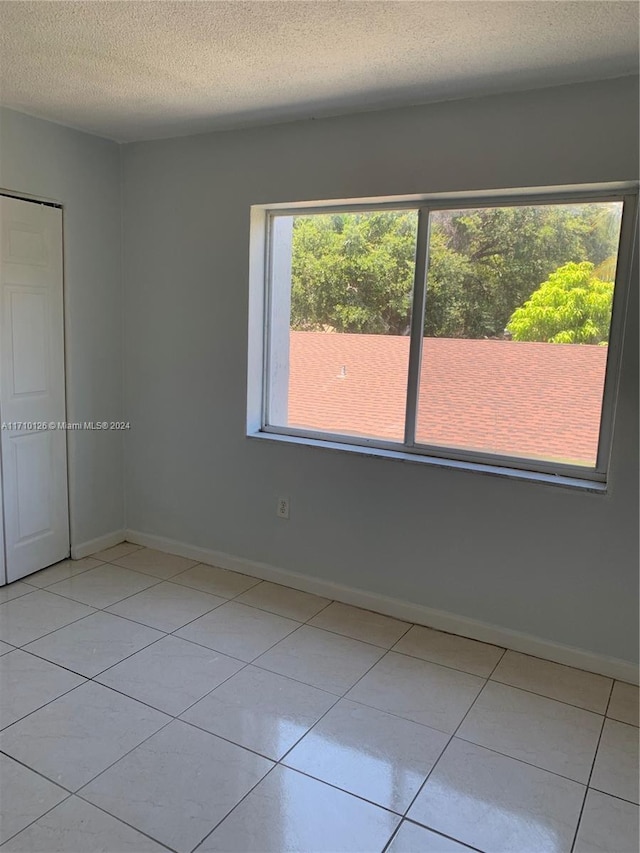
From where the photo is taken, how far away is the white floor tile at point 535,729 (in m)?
2.01

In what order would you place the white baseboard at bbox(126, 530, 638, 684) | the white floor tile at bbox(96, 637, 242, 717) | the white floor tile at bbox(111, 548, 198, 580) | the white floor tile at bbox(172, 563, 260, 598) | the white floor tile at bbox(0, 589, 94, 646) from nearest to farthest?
1. the white floor tile at bbox(96, 637, 242, 717)
2. the white baseboard at bbox(126, 530, 638, 684)
3. the white floor tile at bbox(0, 589, 94, 646)
4. the white floor tile at bbox(172, 563, 260, 598)
5. the white floor tile at bbox(111, 548, 198, 580)

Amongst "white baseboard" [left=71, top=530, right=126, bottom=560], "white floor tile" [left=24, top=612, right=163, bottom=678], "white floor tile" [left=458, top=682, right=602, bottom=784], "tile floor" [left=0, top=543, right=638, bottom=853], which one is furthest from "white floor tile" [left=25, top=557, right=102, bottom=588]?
"white floor tile" [left=458, top=682, right=602, bottom=784]

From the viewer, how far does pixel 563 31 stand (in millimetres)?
1899

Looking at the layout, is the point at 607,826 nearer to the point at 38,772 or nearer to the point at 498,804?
the point at 498,804

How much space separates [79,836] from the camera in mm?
1636

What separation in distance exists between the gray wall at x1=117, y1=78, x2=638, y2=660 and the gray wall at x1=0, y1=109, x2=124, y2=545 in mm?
96

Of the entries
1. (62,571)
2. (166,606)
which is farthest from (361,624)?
(62,571)

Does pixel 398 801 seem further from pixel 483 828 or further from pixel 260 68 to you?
pixel 260 68

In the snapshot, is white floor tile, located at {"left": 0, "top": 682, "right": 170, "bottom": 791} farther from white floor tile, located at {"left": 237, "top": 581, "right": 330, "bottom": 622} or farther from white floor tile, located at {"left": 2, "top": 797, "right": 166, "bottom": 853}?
white floor tile, located at {"left": 237, "top": 581, "right": 330, "bottom": 622}

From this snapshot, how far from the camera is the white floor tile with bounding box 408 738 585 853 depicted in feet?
5.57

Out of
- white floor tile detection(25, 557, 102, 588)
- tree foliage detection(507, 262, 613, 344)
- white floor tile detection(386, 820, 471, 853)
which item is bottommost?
white floor tile detection(386, 820, 471, 853)

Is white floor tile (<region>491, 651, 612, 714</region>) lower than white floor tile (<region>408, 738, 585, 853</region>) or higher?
higher

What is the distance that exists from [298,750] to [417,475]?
1.27 m

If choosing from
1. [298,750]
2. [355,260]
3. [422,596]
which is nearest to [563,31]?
[355,260]
